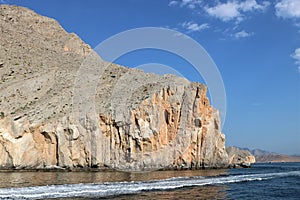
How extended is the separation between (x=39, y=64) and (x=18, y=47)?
11456 millimetres

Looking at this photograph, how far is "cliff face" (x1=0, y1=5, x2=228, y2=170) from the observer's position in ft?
208

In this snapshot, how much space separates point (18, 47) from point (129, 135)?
141 ft

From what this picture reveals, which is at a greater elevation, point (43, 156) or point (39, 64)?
point (39, 64)

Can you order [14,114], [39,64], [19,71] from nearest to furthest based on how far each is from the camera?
[14,114] < [19,71] < [39,64]

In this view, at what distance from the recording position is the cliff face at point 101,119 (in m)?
63.5

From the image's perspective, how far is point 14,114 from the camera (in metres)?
63.4

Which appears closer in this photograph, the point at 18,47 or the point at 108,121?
the point at 108,121

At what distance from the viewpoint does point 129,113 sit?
2817 inches

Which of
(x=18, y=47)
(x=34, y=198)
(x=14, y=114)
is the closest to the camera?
(x=34, y=198)

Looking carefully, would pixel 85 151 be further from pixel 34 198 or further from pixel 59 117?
pixel 34 198

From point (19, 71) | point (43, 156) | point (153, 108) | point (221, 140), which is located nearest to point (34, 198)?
point (43, 156)

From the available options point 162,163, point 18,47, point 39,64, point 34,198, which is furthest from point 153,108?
point 34,198

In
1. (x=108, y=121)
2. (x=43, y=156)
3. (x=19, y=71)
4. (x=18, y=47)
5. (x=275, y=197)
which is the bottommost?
(x=275, y=197)

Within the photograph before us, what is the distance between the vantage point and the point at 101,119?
70.6 m
